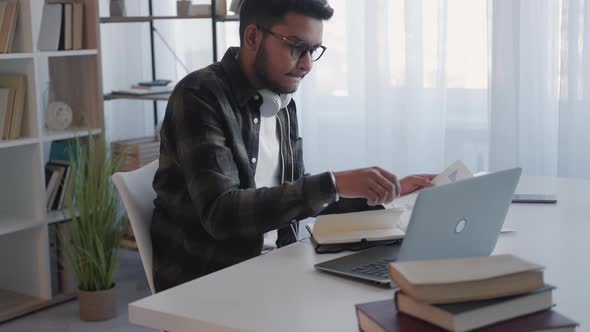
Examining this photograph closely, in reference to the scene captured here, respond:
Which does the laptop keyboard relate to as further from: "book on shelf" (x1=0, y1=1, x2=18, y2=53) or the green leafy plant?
"book on shelf" (x1=0, y1=1, x2=18, y2=53)

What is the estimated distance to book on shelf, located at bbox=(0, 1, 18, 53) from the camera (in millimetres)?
3152

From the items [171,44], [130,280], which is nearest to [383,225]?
[130,280]

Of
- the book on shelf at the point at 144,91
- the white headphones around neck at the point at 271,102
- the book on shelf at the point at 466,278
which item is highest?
the book on shelf at the point at 144,91

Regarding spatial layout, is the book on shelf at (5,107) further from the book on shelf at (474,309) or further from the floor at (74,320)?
the book on shelf at (474,309)

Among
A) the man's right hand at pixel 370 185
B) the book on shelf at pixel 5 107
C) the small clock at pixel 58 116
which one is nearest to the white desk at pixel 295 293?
the man's right hand at pixel 370 185

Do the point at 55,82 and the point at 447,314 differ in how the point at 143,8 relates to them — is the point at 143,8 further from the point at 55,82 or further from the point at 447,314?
the point at 447,314

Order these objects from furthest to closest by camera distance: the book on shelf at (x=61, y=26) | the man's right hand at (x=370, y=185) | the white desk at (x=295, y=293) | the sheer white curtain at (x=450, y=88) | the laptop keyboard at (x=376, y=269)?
1. the book on shelf at (x=61, y=26)
2. the sheer white curtain at (x=450, y=88)
3. the man's right hand at (x=370, y=185)
4. the laptop keyboard at (x=376, y=269)
5. the white desk at (x=295, y=293)

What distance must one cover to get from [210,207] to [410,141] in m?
1.96

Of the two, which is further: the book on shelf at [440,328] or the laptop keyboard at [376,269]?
the laptop keyboard at [376,269]

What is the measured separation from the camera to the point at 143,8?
4176mm

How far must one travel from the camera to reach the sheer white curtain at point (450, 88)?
3.13m

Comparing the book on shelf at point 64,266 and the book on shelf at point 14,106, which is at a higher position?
A: the book on shelf at point 14,106

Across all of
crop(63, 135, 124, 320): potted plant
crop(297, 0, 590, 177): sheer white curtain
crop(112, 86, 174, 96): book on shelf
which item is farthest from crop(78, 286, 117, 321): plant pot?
crop(297, 0, 590, 177): sheer white curtain

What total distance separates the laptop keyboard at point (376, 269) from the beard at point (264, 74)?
1.97 ft
